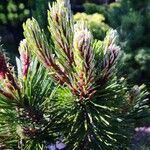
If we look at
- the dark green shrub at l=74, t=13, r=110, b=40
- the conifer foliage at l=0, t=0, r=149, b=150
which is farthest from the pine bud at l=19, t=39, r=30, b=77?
the dark green shrub at l=74, t=13, r=110, b=40

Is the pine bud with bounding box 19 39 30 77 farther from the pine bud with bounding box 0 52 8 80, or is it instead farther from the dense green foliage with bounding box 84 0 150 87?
the dense green foliage with bounding box 84 0 150 87

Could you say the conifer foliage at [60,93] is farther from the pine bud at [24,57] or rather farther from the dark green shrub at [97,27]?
the dark green shrub at [97,27]

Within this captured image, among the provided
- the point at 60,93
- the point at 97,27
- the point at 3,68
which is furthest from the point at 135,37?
the point at 3,68

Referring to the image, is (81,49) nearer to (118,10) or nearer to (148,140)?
(148,140)

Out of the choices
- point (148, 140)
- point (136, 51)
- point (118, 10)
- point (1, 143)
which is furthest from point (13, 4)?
point (1, 143)

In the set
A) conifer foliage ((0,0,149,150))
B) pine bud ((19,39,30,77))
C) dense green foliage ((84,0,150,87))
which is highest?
dense green foliage ((84,0,150,87))

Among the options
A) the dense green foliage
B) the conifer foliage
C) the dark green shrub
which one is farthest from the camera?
the dark green shrub

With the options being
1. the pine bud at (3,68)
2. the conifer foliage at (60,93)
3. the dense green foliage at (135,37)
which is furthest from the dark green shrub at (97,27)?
the pine bud at (3,68)

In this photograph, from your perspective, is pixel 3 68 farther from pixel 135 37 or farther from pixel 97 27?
pixel 97 27
